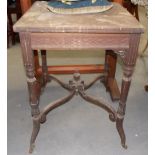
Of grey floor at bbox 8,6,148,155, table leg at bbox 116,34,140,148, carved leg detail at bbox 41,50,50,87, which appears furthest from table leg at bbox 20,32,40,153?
carved leg detail at bbox 41,50,50,87

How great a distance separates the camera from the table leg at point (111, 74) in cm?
175

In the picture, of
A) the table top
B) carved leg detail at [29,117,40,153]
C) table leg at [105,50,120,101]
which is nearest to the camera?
the table top

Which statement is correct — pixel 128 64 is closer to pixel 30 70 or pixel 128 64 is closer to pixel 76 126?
pixel 30 70

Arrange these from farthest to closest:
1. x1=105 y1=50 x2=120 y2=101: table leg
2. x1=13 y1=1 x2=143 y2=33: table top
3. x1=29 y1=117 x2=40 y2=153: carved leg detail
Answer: x1=105 y1=50 x2=120 y2=101: table leg
x1=29 y1=117 x2=40 y2=153: carved leg detail
x1=13 y1=1 x2=143 y2=33: table top

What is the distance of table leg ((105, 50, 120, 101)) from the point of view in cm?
175

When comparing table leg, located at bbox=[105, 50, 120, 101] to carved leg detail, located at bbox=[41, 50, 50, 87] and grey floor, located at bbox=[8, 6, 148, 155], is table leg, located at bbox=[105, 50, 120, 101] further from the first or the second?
carved leg detail, located at bbox=[41, 50, 50, 87]

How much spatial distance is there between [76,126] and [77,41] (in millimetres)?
689

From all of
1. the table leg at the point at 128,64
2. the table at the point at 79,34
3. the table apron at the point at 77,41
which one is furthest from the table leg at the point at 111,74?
the table apron at the point at 77,41

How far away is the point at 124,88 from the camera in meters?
1.18

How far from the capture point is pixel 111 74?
6.14ft

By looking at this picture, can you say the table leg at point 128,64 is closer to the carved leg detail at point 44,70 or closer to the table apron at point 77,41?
the table apron at point 77,41

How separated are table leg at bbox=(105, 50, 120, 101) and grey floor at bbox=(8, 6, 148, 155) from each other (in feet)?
0.20

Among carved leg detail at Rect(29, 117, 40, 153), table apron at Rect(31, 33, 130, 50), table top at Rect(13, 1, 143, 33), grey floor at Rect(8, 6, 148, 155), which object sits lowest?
grey floor at Rect(8, 6, 148, 155)

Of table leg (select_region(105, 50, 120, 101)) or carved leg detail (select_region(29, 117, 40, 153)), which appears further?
table leg (select_region(105, 50, 120, 101))
